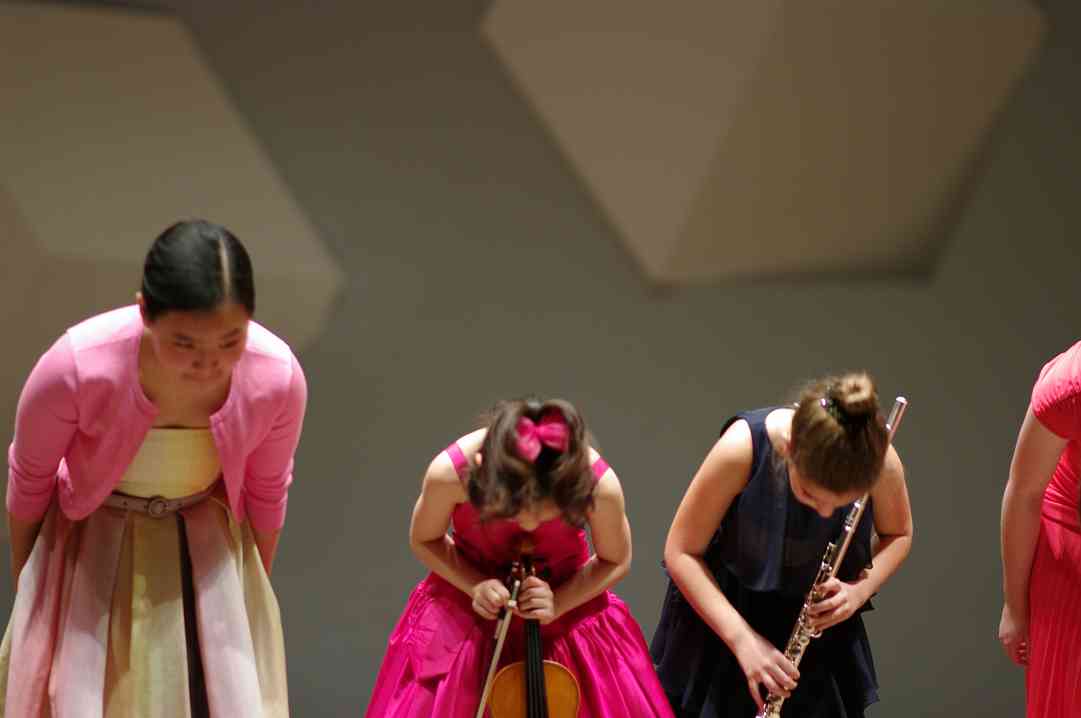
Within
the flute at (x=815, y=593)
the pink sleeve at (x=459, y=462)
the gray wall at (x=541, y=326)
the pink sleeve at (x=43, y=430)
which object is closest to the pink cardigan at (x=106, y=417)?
the pink sleeve at (x=43, y=430)

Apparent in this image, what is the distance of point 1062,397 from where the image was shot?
2.44 meters

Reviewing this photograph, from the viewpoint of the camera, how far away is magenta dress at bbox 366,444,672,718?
2398 millimetres

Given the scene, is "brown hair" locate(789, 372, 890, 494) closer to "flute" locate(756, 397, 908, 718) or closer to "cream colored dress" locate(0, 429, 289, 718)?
"flute" locate(756, 397, 908, 718)

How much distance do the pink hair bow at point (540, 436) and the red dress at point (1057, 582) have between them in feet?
2.66

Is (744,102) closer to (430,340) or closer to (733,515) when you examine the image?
(430,340)

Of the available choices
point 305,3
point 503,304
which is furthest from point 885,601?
point 305,3

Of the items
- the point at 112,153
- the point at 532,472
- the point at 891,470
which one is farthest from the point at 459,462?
the point at 112,153

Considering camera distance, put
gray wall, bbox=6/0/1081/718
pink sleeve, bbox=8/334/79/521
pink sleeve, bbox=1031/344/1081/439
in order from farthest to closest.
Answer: gray wall, bbox=6/0/1081/718
pink sleeve, bbox=1031/344/1081/439
pink sleeve, bbox=8/334/79/521

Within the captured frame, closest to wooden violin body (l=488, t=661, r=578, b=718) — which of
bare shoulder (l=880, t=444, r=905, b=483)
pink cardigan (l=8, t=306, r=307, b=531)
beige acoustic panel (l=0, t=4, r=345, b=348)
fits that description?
pink cardigan (l=8, t=306, r=307, b=531)

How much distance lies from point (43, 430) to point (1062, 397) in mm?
1538

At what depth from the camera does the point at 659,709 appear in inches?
97.4

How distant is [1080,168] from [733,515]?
1.44m

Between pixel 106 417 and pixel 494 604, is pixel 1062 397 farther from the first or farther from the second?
pixel 106 417

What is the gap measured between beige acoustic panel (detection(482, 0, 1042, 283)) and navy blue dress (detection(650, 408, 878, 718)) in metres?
0.89
